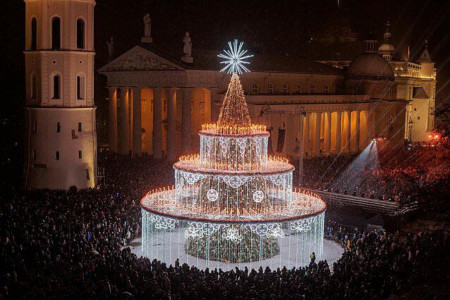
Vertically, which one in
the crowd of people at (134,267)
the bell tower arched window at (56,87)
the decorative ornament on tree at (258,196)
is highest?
the bell tower arched window at (56,87)

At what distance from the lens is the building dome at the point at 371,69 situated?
84.1 meters

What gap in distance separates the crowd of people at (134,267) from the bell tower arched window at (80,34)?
15087 millimetres

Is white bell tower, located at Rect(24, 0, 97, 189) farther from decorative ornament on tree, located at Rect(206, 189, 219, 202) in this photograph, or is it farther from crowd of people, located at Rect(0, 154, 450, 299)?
decorative ornament on tree, located at Rect(206, 189, 219, 202)

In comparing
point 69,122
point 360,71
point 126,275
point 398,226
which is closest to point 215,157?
point 126,275

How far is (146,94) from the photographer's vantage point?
72875 millimetres

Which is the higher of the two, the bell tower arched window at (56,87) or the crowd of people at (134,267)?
the bell tower arched window at (56,87)

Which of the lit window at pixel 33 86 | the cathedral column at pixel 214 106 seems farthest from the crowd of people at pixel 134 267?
the cathedral column at pixel 214 106

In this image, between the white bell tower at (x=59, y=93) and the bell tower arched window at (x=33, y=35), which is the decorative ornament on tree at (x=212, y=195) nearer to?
the white bell tower at (x=59, y=93)

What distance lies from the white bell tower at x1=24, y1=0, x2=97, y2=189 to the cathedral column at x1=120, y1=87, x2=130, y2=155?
57.4 ft

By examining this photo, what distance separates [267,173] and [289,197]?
314 centimetres

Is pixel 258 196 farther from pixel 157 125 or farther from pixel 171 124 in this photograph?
pixel 157 125

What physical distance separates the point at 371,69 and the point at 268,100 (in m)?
19.8

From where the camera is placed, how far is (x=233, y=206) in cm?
3322

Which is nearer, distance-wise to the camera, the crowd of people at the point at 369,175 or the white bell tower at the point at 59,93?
the crowd of people at the point at 369,175
